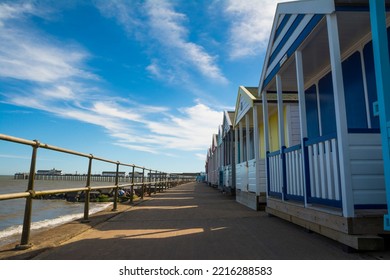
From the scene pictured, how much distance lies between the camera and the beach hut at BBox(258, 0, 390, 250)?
299 cm

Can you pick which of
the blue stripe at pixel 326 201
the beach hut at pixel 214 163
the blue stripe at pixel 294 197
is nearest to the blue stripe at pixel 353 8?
the blue stripe at pixel 326 201

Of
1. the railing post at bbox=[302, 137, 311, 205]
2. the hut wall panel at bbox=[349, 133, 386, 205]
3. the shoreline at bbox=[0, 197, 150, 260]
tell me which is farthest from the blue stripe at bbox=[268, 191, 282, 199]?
the shoreline at bbox=[0, 197, 150, 260]

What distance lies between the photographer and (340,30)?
4.21 m

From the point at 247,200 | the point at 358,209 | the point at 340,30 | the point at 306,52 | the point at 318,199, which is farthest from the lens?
the point at 247,200

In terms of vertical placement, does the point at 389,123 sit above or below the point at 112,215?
above

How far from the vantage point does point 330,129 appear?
5859mm

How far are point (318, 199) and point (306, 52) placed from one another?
2755 millimetres

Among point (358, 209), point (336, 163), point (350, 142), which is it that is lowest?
point (358, 209)

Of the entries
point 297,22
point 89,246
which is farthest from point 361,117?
point 89,246

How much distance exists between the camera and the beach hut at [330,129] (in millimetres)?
2990

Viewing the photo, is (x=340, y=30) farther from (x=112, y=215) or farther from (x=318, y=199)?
(x=112, y=215)

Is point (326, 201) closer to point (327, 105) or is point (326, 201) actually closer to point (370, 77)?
point (370, 77)

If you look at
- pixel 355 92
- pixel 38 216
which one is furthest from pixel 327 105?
pixel 38 216

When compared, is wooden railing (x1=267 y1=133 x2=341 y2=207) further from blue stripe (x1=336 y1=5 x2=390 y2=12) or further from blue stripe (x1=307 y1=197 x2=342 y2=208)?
blue stripe (x1=336 y1=5 x2=390 y2=12)
